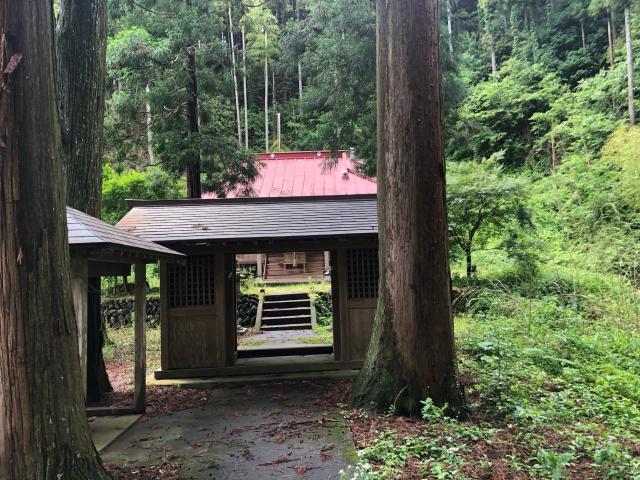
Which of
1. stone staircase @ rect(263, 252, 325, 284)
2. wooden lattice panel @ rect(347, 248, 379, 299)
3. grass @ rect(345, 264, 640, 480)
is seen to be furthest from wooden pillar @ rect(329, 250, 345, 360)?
stone staircase @ rect(263, 252, 325, 284)

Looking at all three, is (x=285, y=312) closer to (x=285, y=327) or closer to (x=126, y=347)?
(x=285, y=327)

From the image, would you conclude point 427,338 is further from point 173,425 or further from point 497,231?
point 497,231

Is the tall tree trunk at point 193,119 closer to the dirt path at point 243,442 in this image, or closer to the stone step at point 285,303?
the stone step at point 285,303

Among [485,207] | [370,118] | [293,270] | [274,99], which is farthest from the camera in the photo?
[274,99]

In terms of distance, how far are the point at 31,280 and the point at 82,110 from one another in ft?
15.3

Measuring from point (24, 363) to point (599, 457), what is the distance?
4.18 meters

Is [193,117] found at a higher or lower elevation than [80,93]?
higher

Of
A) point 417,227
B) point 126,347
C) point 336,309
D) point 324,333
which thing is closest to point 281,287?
point 324,333

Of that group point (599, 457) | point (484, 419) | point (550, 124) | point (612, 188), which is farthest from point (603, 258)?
point (550, 124)

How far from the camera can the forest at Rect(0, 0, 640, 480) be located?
113 inches

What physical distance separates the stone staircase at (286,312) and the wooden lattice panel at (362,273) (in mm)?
5532

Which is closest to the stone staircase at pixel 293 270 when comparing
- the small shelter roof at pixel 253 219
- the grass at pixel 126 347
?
the grass at pixel 126 347

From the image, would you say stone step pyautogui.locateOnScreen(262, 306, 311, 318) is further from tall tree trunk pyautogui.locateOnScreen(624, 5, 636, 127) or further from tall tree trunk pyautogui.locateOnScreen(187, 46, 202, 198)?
tall tree trunk pyautogui.locateOnScreen(624, 5, 636, 127)

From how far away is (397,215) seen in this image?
490cm
